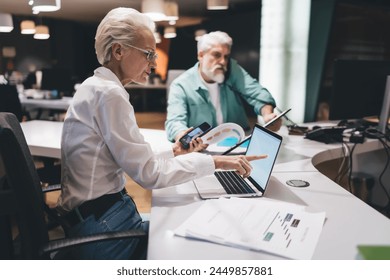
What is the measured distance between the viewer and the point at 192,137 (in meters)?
1.78

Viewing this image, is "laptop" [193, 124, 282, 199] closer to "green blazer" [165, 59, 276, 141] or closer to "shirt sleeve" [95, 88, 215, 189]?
"shirt sleeve" [95, 88, 215, 189]

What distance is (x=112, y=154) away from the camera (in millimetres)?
1209

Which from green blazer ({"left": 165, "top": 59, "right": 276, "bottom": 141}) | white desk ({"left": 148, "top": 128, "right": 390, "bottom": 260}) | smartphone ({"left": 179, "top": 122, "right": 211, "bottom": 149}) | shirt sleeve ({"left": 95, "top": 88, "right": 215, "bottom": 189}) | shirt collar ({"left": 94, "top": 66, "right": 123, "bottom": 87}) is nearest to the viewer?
white desk ({"left": 148, "top": 128, "right": 390, "bottom": 260})

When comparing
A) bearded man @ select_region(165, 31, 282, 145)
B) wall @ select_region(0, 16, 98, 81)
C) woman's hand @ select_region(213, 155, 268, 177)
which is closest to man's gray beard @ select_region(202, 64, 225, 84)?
bearded man @ select_region(165, 31, 282, 145)

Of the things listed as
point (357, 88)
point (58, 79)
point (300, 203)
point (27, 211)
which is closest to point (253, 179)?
point (300, 203)

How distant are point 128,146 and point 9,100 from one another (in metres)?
3.23

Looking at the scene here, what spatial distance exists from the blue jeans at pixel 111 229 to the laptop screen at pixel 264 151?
0.48 metres

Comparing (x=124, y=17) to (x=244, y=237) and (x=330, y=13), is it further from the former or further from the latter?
(x=330, y=13)

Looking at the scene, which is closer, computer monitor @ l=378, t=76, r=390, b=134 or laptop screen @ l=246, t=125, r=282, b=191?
laptop screen @ l=246, t=125, r=282, b=191

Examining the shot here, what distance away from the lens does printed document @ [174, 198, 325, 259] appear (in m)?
0.94

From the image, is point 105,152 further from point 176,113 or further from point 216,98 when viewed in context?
point 216,98

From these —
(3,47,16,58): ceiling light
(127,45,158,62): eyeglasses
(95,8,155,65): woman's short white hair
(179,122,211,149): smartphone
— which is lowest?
(3,47,16,58): ceiling light

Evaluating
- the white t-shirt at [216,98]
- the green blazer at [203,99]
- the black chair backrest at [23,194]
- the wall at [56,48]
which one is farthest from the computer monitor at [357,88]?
the wall at [56,48]

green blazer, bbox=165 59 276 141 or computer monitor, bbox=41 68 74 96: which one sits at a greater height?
green blazer, bbox=165 59 276 141
